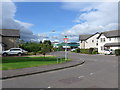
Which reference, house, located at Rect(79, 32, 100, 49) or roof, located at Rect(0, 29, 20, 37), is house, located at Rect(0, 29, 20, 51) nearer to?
roof, located at Rect(0, 29, 20, 37)

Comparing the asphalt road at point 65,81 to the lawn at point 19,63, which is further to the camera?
the lawn at point 19,63

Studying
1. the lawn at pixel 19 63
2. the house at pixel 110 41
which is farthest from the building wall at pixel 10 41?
the house at pixel 110 41

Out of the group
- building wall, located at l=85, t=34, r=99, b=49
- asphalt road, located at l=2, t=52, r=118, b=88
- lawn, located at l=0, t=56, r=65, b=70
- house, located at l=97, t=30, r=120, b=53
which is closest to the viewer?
asphalt road, located at l=2, t=52, r=118, b=88

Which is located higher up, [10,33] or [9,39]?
[10,33]

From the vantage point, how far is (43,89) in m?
5.62

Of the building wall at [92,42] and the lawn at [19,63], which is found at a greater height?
the building wall at [92,42]

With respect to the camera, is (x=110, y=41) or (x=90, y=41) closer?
(x=110, y=41)

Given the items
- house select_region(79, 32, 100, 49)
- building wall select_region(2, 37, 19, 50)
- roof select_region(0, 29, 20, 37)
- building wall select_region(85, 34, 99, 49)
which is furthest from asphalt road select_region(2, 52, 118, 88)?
house select_region(79, 32, 100, 49)

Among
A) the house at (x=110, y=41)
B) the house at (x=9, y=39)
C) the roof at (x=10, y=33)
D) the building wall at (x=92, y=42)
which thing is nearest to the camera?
the house at (x=9, y=39)

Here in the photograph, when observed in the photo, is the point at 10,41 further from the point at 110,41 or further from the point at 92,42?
the point at 92,42

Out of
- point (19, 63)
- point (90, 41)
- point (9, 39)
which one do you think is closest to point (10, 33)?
point (9, 39)

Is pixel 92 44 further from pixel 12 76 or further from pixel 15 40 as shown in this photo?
pixel 12 76

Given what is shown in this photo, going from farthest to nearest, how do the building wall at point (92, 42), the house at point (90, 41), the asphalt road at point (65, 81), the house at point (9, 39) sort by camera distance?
the house at point (90, 41), the building wall at point (92, 42), the house at point (9, 39), the asphalt road at point (65, 81)

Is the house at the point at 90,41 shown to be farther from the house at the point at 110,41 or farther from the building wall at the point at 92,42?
the house at the point at 110,41
